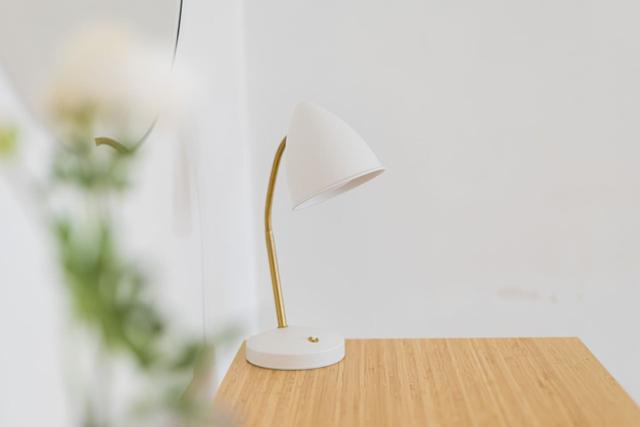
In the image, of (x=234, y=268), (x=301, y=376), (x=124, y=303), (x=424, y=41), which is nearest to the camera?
(x=124, y=303)

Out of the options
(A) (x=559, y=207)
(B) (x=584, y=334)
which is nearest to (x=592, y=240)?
(A) (x=559, y=207)

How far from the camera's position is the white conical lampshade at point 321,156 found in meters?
1.33

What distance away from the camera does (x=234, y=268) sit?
189cm

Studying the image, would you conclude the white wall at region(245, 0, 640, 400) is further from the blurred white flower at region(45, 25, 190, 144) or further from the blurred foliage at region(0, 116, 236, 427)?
the blurred foliage at region(0, 116, 236, 427)

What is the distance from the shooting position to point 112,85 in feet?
2.25

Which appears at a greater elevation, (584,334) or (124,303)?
(124,303)

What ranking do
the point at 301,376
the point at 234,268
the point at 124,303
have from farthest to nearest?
the point at 234,268 < the point at 301,376 < the point at 124,303

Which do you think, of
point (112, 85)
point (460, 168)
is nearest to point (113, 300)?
point (112, 85)

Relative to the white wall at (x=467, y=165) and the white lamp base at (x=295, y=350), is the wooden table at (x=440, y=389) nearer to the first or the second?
the white lamp base at (x=295, y=350)

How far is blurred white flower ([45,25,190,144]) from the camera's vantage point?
1.39 feet

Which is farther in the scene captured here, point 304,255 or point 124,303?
point 304,255

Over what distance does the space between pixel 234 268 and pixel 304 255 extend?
14.7 inches

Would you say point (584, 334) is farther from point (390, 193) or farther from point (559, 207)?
point (390, 193)

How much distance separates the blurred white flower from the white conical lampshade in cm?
22
